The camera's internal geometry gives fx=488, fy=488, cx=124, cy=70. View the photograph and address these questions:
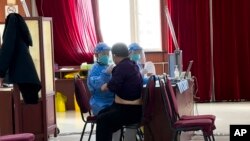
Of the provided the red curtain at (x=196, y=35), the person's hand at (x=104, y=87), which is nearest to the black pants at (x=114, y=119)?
the person's hand at (x=104, y=87)

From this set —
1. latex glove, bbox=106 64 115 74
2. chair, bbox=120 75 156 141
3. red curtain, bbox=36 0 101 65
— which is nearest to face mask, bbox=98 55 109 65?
latex glove, bbox=106 64 115 74

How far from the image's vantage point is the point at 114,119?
162 inches

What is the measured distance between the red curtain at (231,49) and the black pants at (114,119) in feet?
17.4

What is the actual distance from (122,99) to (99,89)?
1.62ft

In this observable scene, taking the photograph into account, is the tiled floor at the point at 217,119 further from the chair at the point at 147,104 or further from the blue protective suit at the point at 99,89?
the chair at the point at 147,104

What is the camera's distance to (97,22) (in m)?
9.16

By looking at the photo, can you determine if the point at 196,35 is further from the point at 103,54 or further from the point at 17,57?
the point at 17,57

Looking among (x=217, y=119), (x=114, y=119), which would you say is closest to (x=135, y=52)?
(x=114, y=119)

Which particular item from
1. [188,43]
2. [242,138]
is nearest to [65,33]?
[188,43]

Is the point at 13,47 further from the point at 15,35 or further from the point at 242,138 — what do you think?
the point at 242,138

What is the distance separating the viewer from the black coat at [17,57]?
165 inches

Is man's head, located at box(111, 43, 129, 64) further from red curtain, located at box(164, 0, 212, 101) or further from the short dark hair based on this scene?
red curtain, located at box(164, 0, 212, 101)

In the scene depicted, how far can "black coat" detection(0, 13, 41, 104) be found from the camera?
4195 mm

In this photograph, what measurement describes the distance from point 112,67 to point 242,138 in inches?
88.9
